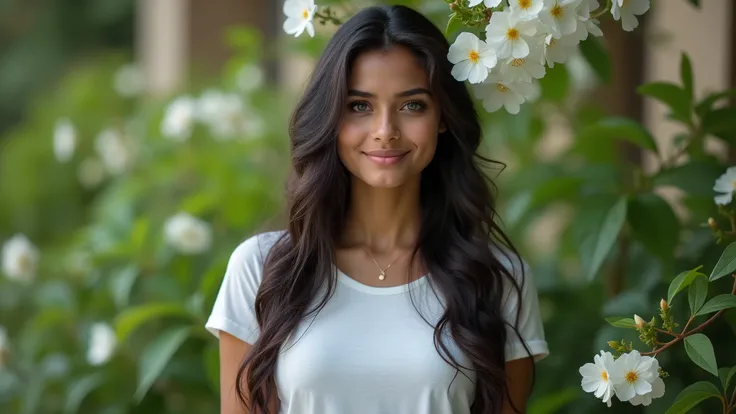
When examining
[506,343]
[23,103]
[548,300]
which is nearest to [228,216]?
[548,300]

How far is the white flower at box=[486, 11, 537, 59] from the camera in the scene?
1732mm

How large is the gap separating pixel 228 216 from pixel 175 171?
0.58 m

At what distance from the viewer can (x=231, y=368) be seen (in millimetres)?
2014

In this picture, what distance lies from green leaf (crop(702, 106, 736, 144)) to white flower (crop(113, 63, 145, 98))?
3.84 m

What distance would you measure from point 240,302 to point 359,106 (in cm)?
46

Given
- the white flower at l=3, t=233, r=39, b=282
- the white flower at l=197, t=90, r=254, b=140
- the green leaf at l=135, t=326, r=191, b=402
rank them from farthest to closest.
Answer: the white flower at l=197, t=90, r=254, b=140
the white flower at l=3, t=233, r=39, b=282
the green leaf at l=135, t=326, r=191, b=402

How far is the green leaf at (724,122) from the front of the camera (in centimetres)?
232

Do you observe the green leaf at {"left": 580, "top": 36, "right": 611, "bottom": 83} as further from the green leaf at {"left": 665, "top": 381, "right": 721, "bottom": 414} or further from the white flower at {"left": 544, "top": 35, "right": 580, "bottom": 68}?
the green leaf at {"left": 665, "top": 381, "right": 721, "bottom": 414}

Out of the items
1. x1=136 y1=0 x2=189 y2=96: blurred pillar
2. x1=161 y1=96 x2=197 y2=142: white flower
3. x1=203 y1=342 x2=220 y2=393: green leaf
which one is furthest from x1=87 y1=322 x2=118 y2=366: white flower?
x1=136 y1=0 x2=189 y2=96: blurred pillar

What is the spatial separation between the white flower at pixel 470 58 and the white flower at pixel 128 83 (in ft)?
13.0

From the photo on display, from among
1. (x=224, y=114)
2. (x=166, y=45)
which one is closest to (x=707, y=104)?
(x=224, y=114)

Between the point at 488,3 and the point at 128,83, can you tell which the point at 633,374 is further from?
the point at 128,83

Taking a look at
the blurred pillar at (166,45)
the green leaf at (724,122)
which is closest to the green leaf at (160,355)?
the green leaf at (724,122)

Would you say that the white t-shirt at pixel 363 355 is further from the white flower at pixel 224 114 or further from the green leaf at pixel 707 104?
the white flower at pixel 224 114
